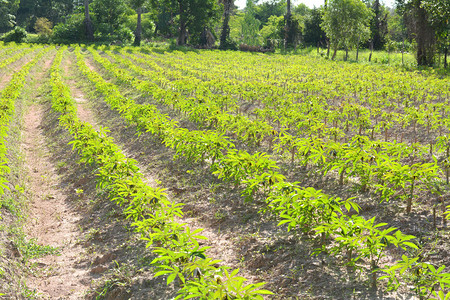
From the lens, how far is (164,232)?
13.0 ft

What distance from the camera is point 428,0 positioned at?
19016 mm

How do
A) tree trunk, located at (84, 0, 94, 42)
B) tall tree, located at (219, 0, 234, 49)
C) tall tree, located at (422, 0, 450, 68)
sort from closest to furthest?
1. tall tree, located at (422, 0, 450, 68)
2. tall tree, located at (219, 0, 234, 49)
3. tree trunk, located at (84, 0, 94, 42)

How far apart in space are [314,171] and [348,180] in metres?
0.68

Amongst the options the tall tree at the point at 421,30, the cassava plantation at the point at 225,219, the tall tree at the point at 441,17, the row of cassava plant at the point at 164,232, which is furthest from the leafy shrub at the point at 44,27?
the row of cassava plant at the point at 164,232

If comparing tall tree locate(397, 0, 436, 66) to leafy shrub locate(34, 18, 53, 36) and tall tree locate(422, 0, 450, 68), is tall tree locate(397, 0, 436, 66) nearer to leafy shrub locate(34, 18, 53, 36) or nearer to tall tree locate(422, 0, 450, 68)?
tall tree locate(422, 0, 450, 68)

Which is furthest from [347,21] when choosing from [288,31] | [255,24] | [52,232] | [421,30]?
[255,24]

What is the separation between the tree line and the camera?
21141 mm

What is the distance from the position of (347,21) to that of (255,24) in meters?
36.8

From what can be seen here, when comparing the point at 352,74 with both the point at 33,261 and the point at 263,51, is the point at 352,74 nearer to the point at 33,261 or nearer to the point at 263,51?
the point at 33,261

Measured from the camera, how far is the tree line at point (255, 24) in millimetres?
21141

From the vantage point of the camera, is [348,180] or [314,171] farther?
[314,171]

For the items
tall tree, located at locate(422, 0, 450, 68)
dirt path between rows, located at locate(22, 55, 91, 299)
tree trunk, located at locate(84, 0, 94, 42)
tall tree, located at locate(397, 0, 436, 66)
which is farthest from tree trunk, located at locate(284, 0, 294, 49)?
dirt path between rows, located at locate(22, 55, 91, 299)

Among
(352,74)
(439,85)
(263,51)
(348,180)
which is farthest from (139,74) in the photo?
(263,51)

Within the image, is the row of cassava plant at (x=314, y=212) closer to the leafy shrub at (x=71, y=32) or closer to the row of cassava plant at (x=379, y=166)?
the row of cassava plant at (x=379, y=166)
